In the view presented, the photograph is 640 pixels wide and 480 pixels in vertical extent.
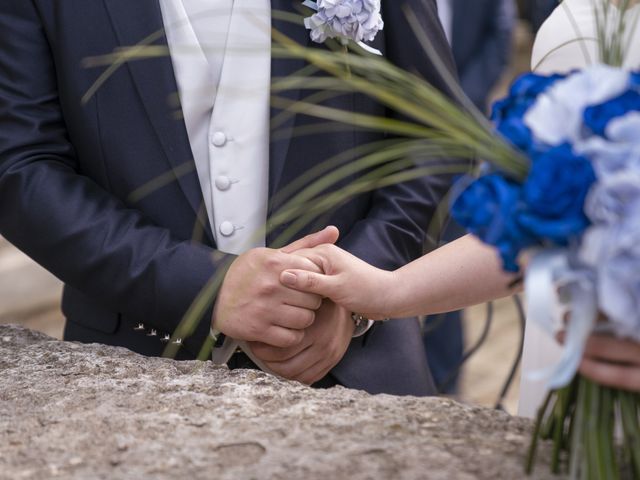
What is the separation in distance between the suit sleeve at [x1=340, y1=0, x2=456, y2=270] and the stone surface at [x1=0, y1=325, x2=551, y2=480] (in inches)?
23.4

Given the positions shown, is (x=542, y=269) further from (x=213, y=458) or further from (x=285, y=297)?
(x=285, y=297)

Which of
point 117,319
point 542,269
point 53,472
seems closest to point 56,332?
point 117,319

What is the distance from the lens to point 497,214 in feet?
3.53

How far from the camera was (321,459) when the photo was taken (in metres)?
1.25

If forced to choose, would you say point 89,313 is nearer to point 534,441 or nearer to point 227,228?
point 227,228

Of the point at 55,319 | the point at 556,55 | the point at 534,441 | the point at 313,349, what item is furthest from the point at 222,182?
the point at 55,319

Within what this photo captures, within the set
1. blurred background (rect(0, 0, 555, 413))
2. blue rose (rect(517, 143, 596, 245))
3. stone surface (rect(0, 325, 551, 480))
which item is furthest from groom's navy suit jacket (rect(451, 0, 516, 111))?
blue rose (rect(517, 143, 596, 245))

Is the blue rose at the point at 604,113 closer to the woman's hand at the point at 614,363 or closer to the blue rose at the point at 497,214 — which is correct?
the blue rose at the point at 497,214

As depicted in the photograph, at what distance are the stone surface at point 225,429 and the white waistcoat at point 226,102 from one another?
516mm

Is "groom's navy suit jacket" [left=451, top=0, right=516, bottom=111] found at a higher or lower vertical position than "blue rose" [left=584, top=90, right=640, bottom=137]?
higher

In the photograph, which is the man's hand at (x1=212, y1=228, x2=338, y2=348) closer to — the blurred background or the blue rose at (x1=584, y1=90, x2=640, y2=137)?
the blue rose at (x1=584, y1=90, x2=640, y2=137)

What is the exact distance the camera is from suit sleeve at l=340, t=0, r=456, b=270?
7.13ft

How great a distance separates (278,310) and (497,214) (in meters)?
0.91

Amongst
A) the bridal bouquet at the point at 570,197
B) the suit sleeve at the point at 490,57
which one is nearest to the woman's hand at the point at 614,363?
the bridal bouquet at the point at 570,197
